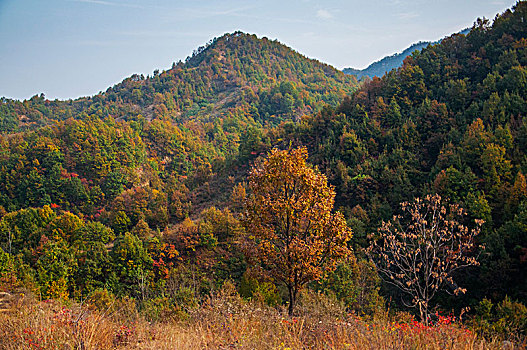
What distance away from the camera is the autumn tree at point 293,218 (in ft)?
26.0

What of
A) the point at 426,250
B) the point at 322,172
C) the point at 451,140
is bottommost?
the point at 426,250

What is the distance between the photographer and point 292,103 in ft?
205

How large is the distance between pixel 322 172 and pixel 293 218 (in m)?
16.3

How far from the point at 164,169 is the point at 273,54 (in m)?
58.4

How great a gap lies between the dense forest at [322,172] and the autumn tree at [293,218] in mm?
732

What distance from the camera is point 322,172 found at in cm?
Result: 2398

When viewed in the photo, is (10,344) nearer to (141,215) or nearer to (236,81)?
(141,215)

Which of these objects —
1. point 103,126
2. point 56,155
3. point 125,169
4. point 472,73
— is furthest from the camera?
point 103,126

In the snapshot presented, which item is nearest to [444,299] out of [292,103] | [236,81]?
[292,103]

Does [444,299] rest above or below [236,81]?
below

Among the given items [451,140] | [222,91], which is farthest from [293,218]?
[222,91]

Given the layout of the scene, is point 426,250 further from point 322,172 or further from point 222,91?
point 222,91

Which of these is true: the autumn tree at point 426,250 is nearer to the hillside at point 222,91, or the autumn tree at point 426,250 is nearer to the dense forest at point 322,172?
the dense forest at point 322,172

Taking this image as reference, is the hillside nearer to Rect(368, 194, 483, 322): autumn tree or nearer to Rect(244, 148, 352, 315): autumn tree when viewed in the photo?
Rect(368, 194, 483, 322): autumn tree
